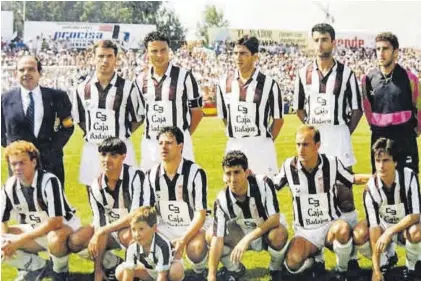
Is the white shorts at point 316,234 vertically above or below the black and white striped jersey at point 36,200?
below

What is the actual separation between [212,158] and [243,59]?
51cm

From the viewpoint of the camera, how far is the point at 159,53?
3486 mm

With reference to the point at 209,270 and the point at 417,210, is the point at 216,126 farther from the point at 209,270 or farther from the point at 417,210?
the point at 417,210

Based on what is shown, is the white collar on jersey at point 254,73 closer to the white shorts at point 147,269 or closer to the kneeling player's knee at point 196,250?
the kneeling player's knee at point 196,250

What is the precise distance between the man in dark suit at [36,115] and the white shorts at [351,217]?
1405mm

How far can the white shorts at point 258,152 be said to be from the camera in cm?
350

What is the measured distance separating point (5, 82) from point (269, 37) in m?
1.30

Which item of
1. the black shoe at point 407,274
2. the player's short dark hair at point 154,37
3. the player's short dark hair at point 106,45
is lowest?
the black shoe at point 407,274

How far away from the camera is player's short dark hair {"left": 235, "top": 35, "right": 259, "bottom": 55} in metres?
3.47

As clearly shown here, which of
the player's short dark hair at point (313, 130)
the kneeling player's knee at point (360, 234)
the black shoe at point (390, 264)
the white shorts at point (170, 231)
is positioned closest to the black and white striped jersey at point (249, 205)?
the white shorts at point (170, 231)

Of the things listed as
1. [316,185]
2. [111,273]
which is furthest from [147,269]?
[316,185]

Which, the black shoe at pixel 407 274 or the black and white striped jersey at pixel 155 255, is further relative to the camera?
the black shoe at pixel 407 274

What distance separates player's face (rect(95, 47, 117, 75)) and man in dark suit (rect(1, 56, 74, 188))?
0.72 feet

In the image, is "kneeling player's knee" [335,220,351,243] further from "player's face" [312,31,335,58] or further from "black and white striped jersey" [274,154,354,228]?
"player's face" [312,31,335,58]
